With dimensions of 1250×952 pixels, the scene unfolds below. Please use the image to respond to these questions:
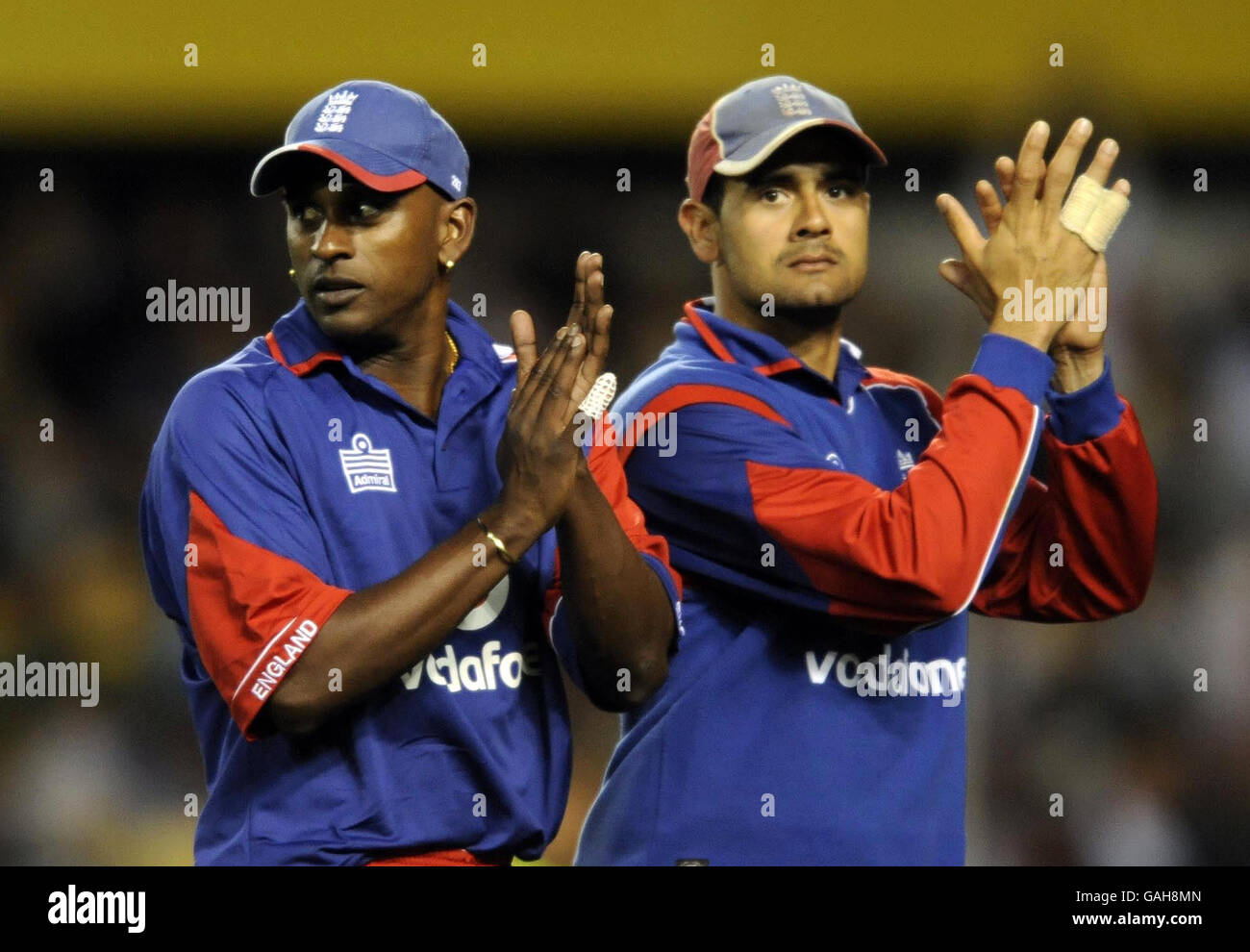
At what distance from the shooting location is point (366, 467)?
2174 mm

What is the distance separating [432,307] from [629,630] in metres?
0.51

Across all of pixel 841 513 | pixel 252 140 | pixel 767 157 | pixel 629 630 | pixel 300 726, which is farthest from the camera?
pixel 252 140

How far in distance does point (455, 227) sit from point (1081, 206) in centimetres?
88

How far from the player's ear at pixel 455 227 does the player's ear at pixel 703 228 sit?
1.34 ft

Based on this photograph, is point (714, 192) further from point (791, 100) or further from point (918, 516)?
point (918, 516)

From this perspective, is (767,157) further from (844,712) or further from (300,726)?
(300,726)

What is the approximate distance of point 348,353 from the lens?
225 cm

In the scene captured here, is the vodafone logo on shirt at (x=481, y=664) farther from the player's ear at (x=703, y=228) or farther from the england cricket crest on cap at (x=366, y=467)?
the player's ear at (x=703, y=228)

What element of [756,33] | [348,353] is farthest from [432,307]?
[756,33]

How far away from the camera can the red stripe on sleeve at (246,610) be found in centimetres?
202
